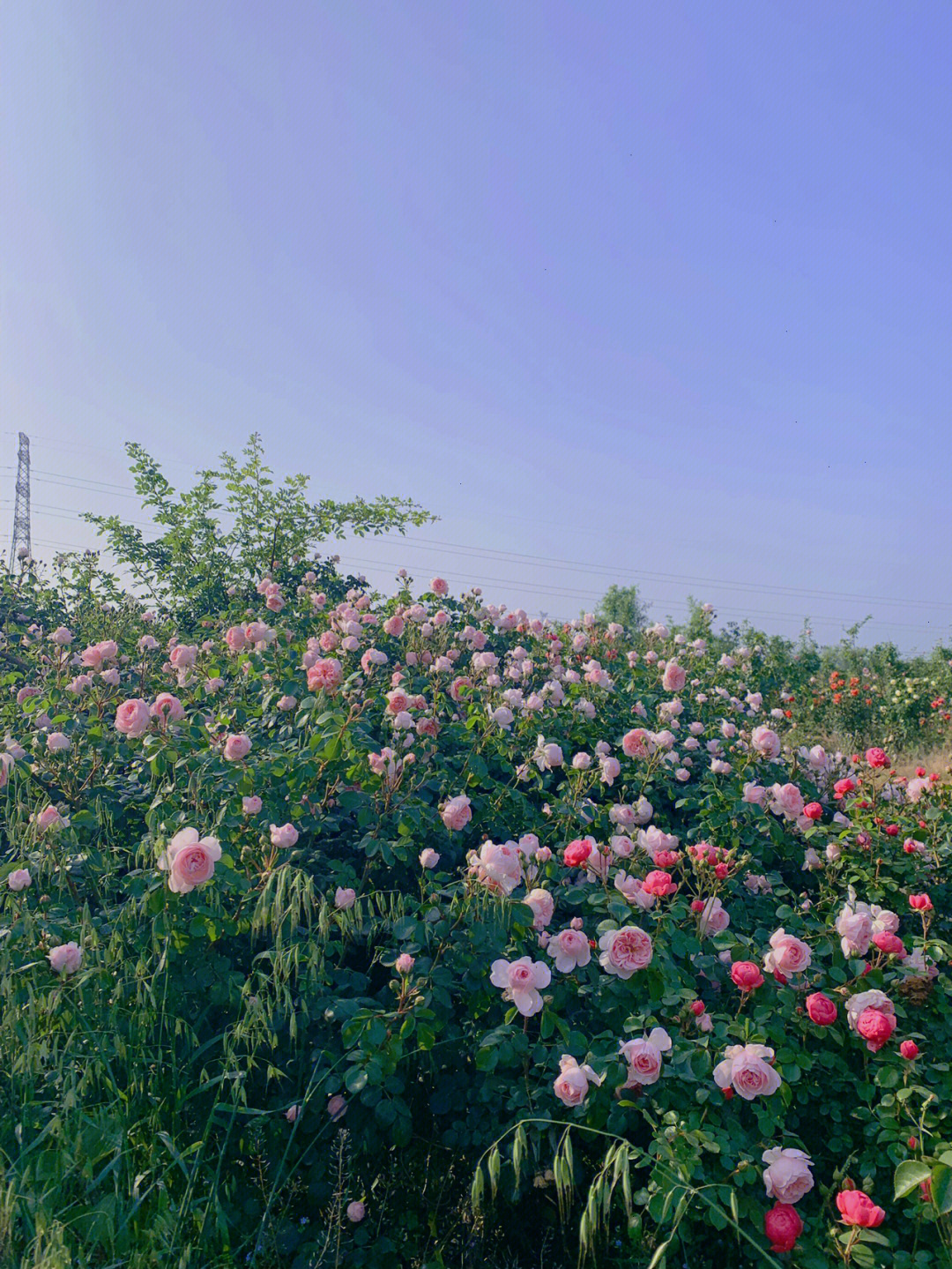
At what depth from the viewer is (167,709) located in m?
2.83

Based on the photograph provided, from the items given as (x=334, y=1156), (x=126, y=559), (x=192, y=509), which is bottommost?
(x=334, y=1156)

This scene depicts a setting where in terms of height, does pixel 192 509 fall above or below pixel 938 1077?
above

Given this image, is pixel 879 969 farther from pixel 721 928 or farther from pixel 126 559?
pixel 126 559

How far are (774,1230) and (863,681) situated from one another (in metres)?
12.2

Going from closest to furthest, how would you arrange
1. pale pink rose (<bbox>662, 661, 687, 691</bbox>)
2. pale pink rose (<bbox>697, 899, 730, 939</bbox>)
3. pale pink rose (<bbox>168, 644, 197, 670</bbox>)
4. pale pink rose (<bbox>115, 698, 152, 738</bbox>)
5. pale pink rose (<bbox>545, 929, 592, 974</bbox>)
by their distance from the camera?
pale pink rose (<bbox>545, 929, 592, 974</bbox>) → pale pink rose (<bbox>697, 899, 730, 939</bbox>) → pale pink rose (<bbox>115, 698, 152, 738</bbox>) → pale pink rose (<bbox>168, 644, 197, 670</bbox>) → pale pink rose (<bbox>662, 661, 687, 691</bbox>)

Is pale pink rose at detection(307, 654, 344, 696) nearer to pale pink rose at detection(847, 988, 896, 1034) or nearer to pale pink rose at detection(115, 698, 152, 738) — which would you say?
pale pink rose at detection(115, 698, 152, 738)

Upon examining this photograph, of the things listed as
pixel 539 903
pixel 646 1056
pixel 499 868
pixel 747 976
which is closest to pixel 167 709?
pixel 499 868

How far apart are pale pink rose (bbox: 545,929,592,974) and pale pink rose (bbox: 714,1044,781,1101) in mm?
467

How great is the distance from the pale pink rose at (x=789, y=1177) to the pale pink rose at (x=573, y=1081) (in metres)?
0.39

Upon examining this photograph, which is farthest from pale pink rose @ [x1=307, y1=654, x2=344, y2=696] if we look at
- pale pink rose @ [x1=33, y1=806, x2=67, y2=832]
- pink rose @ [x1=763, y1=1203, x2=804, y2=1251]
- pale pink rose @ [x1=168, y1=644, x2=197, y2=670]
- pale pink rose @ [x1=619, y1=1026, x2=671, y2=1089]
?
pink rose @ [x1=763, y1=1203, x2=804, y2=1251]

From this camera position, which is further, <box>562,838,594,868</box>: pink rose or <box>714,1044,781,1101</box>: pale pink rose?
<box>562,838,594,868</box>: pink rose

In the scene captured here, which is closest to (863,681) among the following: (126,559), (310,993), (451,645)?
(451,645)

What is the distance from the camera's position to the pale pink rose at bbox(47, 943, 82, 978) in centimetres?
213

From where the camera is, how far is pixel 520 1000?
203 centimetres
